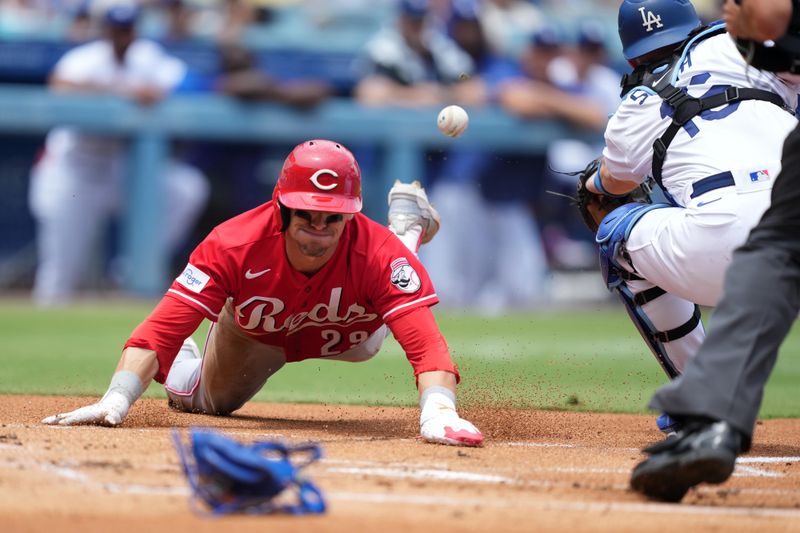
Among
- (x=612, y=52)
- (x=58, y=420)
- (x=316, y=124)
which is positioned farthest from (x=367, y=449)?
(x=612, y=52)

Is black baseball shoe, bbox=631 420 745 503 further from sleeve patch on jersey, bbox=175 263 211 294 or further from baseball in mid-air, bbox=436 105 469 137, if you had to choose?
baseball in mid-air, bbox=436 105 469 137

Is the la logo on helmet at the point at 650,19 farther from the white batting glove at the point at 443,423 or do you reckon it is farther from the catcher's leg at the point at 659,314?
the white batting glove at the point at 443,423

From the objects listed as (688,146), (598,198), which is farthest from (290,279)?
(688,146)

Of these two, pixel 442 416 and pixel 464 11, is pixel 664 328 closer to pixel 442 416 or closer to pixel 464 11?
pixel 442 416

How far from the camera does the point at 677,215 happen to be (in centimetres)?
504

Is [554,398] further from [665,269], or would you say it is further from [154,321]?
[154,321]

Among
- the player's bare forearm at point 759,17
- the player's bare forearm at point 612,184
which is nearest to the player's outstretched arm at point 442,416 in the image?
the player's bare forearm at point 612,184

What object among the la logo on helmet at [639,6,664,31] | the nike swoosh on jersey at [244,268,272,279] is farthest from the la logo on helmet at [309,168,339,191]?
the la logo on helmet at [639,6,664,31]

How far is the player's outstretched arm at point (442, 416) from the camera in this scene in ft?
16.1

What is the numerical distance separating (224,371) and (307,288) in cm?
93

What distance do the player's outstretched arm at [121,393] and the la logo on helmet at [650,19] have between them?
102 inches

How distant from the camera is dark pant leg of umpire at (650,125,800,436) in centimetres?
365

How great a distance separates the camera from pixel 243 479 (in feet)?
10.9

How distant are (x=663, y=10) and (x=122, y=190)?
34.5ft
